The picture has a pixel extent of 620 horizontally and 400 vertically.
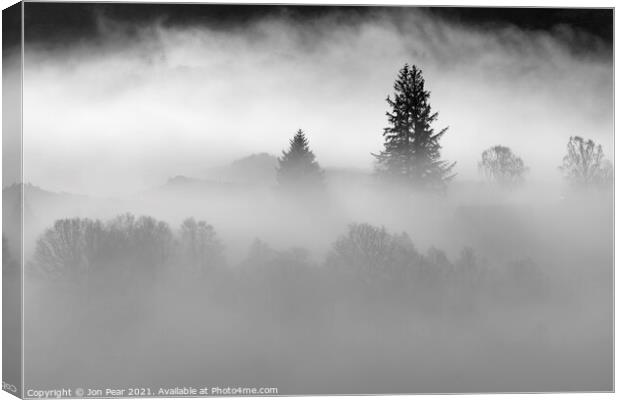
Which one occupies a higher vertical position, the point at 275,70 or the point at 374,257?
the point at 275,70

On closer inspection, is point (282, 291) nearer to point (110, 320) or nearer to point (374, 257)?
point (374, 257)

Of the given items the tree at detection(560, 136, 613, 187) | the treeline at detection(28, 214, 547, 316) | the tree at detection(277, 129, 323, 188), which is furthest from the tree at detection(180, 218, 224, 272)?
the tree at detection(560, 136, 613, 187)

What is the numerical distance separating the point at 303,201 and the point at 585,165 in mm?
4495

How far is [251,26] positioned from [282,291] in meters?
4.08

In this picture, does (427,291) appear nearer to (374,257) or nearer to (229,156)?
(374,257)

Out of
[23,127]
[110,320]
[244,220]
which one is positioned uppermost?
[23,127]

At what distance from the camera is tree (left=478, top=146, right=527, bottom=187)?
1658 cm

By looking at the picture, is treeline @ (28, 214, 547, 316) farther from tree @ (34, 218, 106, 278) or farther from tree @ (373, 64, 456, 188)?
tree @ (373, 64, 456, 188)

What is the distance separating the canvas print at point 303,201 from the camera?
631 inches

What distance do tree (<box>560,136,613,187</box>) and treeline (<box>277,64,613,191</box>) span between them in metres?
0.73

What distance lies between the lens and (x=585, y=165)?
1683 cm

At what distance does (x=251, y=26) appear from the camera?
645 inches

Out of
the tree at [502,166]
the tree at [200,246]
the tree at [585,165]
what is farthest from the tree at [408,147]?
the tree at [200,246]

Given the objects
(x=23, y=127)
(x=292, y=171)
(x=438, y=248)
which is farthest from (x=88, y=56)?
(x=438, y=248)
